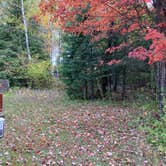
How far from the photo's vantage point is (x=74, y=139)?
675cm

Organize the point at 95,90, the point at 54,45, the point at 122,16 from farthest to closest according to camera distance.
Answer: the point at 54,45, the point at 95,90, the point at 122,16

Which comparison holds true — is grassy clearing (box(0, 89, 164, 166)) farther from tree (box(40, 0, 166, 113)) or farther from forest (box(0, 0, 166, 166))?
tree (box(40, 0, 166, 113))

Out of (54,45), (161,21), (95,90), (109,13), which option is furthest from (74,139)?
(54,45)

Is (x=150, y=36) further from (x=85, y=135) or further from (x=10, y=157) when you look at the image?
(x=10, y=157)

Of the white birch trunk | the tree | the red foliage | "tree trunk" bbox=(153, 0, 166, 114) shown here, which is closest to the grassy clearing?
"tree trunk" bbox=(153, 0, 166, 114)

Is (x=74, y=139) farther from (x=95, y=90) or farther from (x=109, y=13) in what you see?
(x=95, y=90)

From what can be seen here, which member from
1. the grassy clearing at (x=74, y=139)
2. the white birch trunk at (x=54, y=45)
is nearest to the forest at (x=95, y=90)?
the grassy clearing at (x=74, y=139)

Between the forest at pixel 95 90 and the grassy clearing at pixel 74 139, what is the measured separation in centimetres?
2

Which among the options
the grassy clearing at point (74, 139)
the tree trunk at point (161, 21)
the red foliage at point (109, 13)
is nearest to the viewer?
the grassy clearing at point (74, 139)

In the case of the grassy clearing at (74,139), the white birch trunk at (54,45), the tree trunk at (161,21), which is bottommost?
the grassy clearing at (74,139)

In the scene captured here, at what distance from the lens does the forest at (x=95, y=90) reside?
19.1 ft

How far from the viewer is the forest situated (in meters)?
5.82

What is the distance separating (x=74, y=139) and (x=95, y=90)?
781 cm

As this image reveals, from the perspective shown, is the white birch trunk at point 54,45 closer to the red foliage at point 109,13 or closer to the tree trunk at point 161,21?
the red foliage at point 109,13
